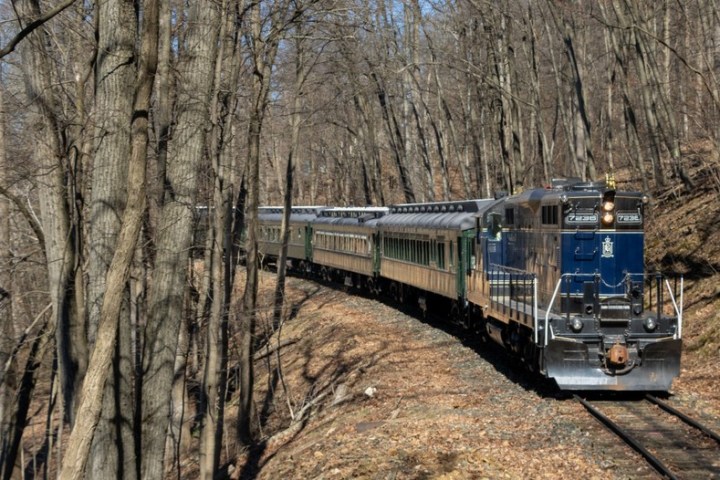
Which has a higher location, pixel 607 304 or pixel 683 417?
pixel 607 304

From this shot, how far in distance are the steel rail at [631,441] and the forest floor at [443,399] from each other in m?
0.12

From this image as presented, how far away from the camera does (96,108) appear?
10055 mm

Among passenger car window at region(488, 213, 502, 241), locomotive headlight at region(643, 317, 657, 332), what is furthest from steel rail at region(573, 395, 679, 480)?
passenger car window at region(488, 213, 502, 241)

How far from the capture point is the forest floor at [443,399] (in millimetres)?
10883

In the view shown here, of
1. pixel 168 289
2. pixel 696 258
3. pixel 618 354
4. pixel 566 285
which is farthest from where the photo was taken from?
pixel 696 258

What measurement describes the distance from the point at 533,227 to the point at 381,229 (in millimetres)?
14641

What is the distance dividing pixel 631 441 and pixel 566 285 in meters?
4.16

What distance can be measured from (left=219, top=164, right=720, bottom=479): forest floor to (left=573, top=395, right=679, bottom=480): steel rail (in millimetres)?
121

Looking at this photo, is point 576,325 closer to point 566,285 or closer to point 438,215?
point 566,285

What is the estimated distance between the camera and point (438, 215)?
2456cm

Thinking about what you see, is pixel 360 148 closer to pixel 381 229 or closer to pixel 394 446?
pixel 381 229

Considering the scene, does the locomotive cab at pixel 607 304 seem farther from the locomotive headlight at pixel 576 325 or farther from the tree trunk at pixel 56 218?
the tree trunk at pixel 56 218

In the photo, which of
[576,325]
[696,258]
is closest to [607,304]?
[576,325]

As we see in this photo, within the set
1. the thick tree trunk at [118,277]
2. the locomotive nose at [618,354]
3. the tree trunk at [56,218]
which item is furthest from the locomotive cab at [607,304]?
the thick tree trunk at [118,277]
